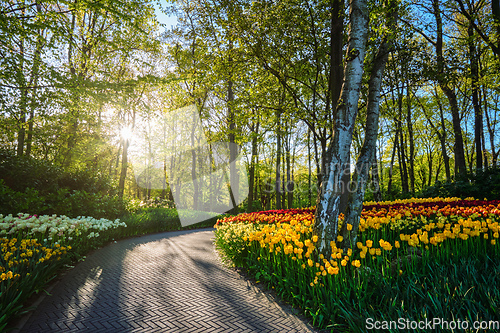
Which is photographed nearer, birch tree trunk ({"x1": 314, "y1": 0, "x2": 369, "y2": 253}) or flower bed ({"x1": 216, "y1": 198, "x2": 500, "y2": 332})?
flower bed ({"x1": 216, "y1": 198, "x2": 500, "y2": 332})

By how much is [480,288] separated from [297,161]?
2768cm

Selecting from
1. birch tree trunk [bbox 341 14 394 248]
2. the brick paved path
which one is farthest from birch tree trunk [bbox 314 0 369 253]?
the brick paved path

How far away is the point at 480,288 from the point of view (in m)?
2.67

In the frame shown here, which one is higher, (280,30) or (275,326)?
(280,30)

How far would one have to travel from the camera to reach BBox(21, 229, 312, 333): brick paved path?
3096mm

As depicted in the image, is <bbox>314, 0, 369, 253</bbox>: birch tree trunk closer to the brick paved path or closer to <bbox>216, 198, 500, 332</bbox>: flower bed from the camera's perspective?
<bbox>216, 198, 500, 332</bbox>: flower bed

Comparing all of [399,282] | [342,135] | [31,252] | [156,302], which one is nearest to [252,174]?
[342,135]

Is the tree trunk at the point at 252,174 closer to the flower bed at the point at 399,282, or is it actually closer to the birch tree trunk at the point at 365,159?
the birch tree trunk at the point at 365,159

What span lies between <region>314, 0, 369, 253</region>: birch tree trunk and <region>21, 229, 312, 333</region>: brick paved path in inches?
53.5

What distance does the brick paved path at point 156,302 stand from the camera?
3.10 meters

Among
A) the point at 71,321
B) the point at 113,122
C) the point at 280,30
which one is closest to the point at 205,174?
the point at 113,122

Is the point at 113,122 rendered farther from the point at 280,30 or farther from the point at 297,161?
the point at 297,161

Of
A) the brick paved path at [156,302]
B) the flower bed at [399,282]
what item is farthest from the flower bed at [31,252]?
the flower bed at [399,282]

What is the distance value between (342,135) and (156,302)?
3763 mm
